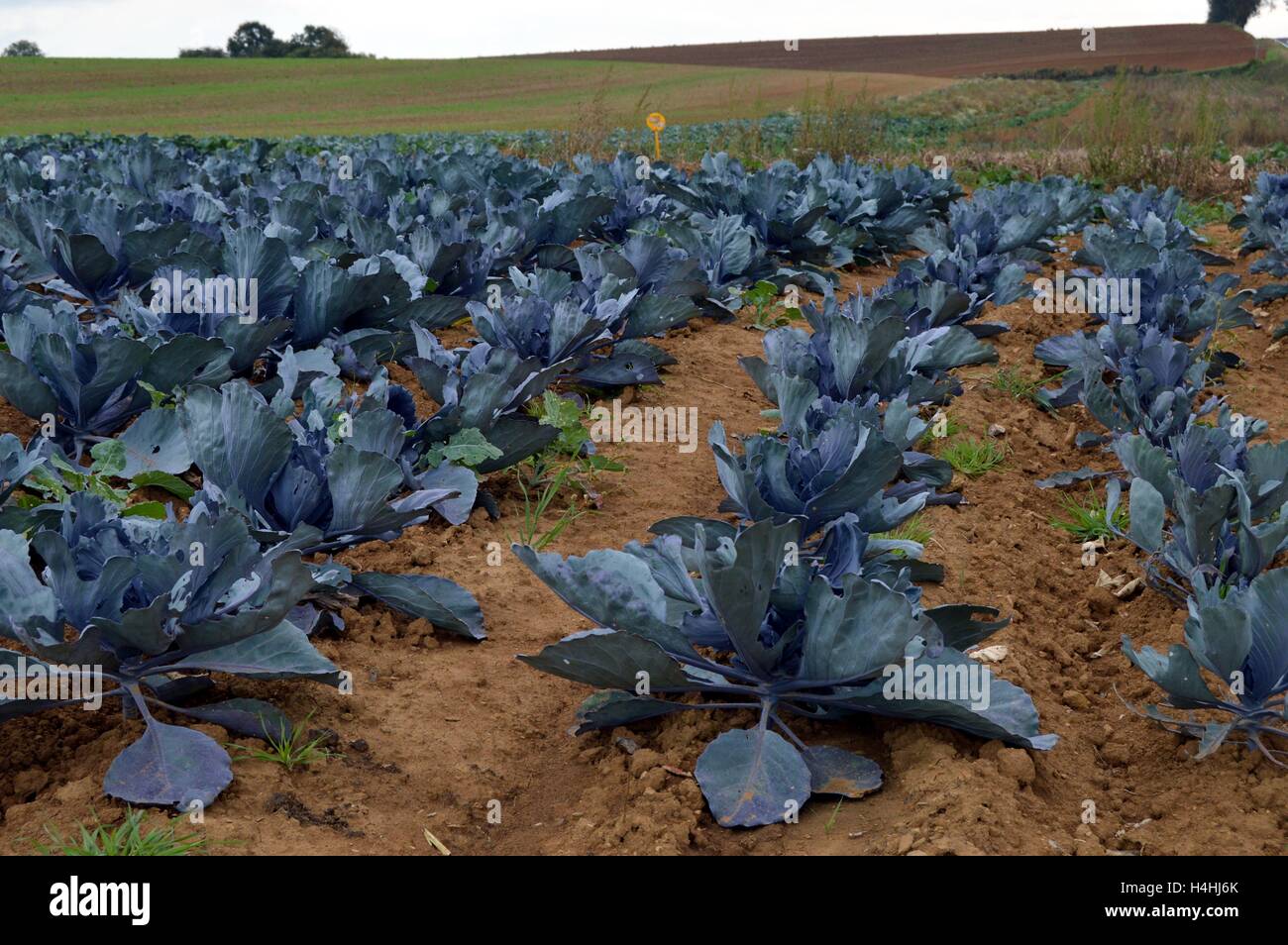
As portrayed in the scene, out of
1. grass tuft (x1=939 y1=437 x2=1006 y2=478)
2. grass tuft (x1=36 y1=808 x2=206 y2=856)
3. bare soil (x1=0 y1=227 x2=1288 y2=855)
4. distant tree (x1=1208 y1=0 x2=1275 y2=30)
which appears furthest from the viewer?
distant tree (x1=1208 y1=0 x2=1275 y2=30)

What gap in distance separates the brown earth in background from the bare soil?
43030 mm

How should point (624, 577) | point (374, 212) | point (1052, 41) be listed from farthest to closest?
point (1052, 41), point (374, 212), point (624, 577)

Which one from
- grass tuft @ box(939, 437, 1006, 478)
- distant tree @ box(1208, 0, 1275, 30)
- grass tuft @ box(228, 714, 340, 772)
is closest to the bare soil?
grass tuft @ box(228, 714, 340, 772)

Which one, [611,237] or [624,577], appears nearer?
[624,577]

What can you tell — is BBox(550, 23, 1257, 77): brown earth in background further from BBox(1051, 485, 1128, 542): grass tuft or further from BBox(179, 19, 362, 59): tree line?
BBox(1051, 485, 1128, 542): grass tuft

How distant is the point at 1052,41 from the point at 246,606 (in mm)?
51560

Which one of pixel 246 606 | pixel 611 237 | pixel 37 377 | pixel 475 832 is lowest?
pixel 475 832

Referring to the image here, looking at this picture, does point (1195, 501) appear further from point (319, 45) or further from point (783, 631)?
point (319, 45)

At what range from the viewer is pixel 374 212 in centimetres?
708

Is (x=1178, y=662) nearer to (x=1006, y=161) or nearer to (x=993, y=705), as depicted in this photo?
(x=993, y=705)

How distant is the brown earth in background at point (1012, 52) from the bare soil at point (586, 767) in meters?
43.0

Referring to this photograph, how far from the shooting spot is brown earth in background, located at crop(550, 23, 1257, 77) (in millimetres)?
43375

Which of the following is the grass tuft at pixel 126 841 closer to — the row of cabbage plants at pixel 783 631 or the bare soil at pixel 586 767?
the bare soil at pixel 586 767

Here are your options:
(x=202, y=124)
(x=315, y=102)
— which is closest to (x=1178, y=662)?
(x=202, y=124)
